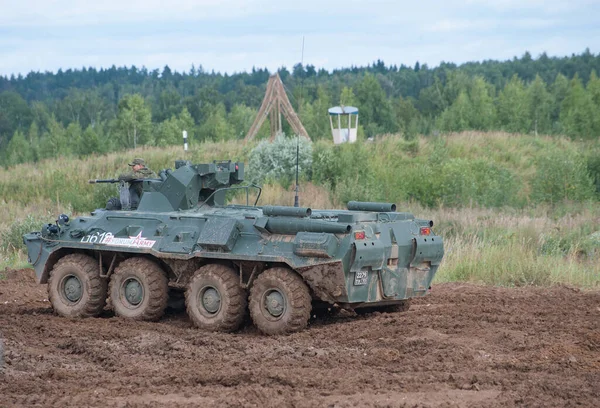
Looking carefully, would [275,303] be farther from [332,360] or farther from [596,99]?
[596,99]

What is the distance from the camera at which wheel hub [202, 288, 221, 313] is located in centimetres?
1204

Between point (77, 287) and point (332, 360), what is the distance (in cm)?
481

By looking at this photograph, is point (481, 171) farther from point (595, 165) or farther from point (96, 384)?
point (96, 384)

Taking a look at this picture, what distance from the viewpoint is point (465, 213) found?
2481 cm

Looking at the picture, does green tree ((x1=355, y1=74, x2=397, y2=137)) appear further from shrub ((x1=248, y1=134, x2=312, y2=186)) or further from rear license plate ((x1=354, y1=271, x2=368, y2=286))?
rear license plate ((x1=354, y1=271, x2=368, y2=286))

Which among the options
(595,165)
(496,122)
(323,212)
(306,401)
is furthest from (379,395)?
(496,122)

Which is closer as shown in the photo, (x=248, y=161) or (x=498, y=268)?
(x=498, y=268)

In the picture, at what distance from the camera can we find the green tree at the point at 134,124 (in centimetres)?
5406

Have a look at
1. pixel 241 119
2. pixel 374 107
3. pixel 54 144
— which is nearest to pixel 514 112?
pixel 374 107

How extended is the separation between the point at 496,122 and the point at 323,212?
43430 mm

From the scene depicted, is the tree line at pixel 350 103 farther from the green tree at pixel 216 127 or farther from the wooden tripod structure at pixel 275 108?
the wooden tripod structure at pixel 275 108

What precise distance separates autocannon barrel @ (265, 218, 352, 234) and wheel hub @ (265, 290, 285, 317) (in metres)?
0.74

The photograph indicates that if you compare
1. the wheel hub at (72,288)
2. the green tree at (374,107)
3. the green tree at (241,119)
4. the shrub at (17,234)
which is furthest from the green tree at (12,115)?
the wheel hub at (72,288)

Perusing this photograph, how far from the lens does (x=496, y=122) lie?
2138 inches
